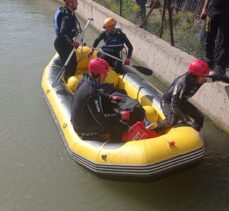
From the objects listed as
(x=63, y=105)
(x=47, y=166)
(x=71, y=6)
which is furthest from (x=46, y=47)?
(x=47, y=166)

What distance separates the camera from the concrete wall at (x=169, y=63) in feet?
20.0

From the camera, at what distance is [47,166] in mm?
5590

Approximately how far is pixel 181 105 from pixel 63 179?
182 cm

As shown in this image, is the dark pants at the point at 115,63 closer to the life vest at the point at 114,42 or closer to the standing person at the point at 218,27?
the life vest at the point at 114,42

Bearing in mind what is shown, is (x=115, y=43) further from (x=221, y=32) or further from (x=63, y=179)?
(x=63, y=179)

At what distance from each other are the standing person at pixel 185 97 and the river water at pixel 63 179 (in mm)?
676

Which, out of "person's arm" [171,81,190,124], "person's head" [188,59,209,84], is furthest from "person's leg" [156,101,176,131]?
Answer: "person's head" [188,59,209,84]

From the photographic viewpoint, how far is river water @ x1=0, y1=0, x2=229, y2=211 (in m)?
4.86

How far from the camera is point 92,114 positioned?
509cm

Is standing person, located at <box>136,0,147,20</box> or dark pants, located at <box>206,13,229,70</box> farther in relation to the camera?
standing person, located at <box>136,0,147,20</box>

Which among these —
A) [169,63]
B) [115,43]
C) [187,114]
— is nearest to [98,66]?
[187,114]

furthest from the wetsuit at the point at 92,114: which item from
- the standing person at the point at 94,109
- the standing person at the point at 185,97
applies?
the standing person at the point at 185,97

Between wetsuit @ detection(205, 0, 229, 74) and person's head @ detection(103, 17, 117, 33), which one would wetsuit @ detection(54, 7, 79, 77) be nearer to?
person's head @ detection(103, 17, 117, 33)

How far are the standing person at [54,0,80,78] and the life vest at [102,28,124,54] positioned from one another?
22.0 inches
